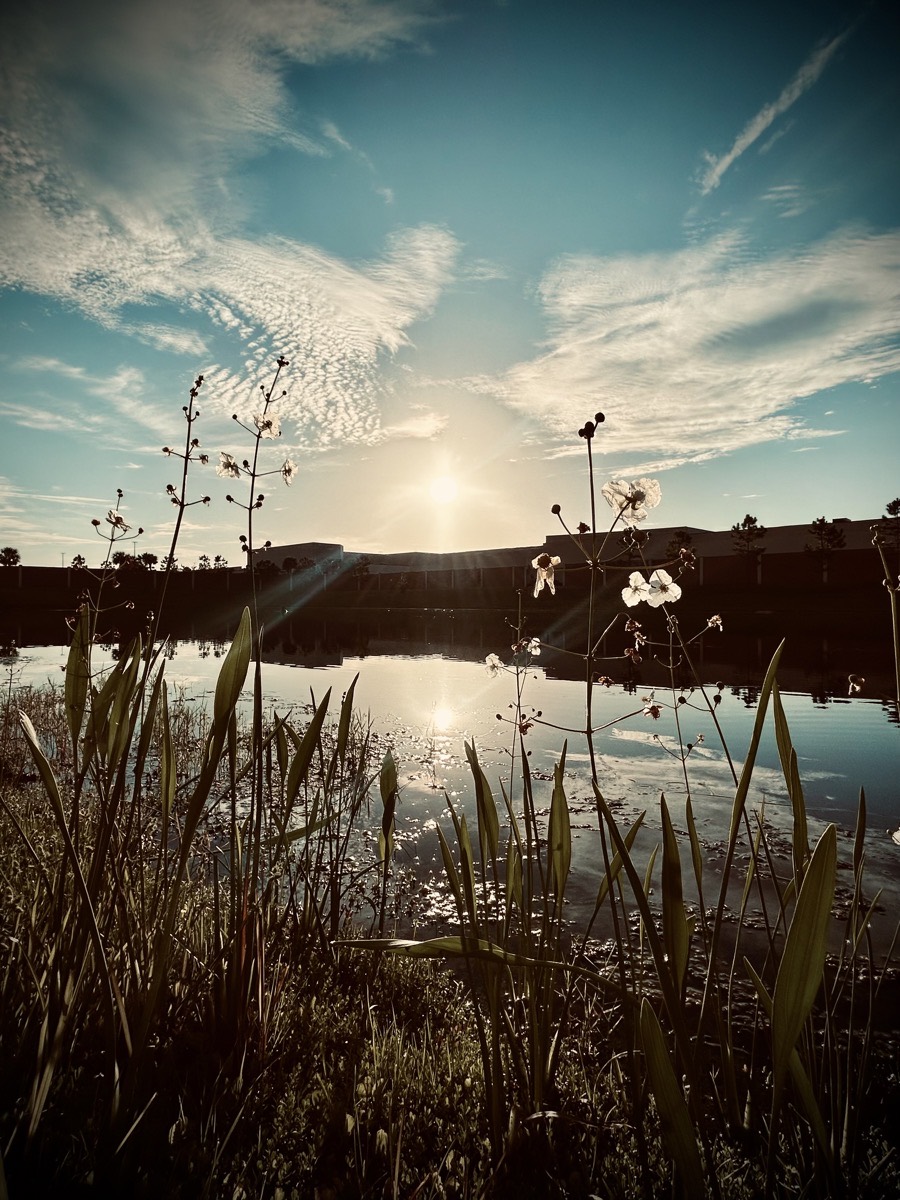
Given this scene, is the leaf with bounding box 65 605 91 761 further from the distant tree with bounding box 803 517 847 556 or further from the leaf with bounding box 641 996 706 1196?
the distant tree with bounding box 803 517 847 556

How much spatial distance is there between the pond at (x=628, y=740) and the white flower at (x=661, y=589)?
0.78ft

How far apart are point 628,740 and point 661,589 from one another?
24.8ft

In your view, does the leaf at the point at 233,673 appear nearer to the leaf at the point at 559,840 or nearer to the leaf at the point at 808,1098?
the leaf at the point at 559,840

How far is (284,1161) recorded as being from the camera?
157cm

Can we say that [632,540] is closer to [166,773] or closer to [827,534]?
[166,773]

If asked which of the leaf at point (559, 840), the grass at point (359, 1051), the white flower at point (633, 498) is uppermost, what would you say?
the white flower at point (633, 498)

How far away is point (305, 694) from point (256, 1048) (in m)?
11.8

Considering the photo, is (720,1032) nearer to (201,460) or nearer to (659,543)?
(201,460)

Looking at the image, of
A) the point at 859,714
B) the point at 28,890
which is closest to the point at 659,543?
the point at 859,714

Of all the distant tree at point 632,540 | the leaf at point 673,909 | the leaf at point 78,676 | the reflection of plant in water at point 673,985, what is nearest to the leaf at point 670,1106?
the reflection of plant in water at point 673,985

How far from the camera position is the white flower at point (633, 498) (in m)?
1.63

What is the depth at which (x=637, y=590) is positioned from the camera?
185cm

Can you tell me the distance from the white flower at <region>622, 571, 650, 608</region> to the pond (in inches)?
10.0

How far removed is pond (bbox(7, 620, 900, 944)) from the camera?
15.8ft
